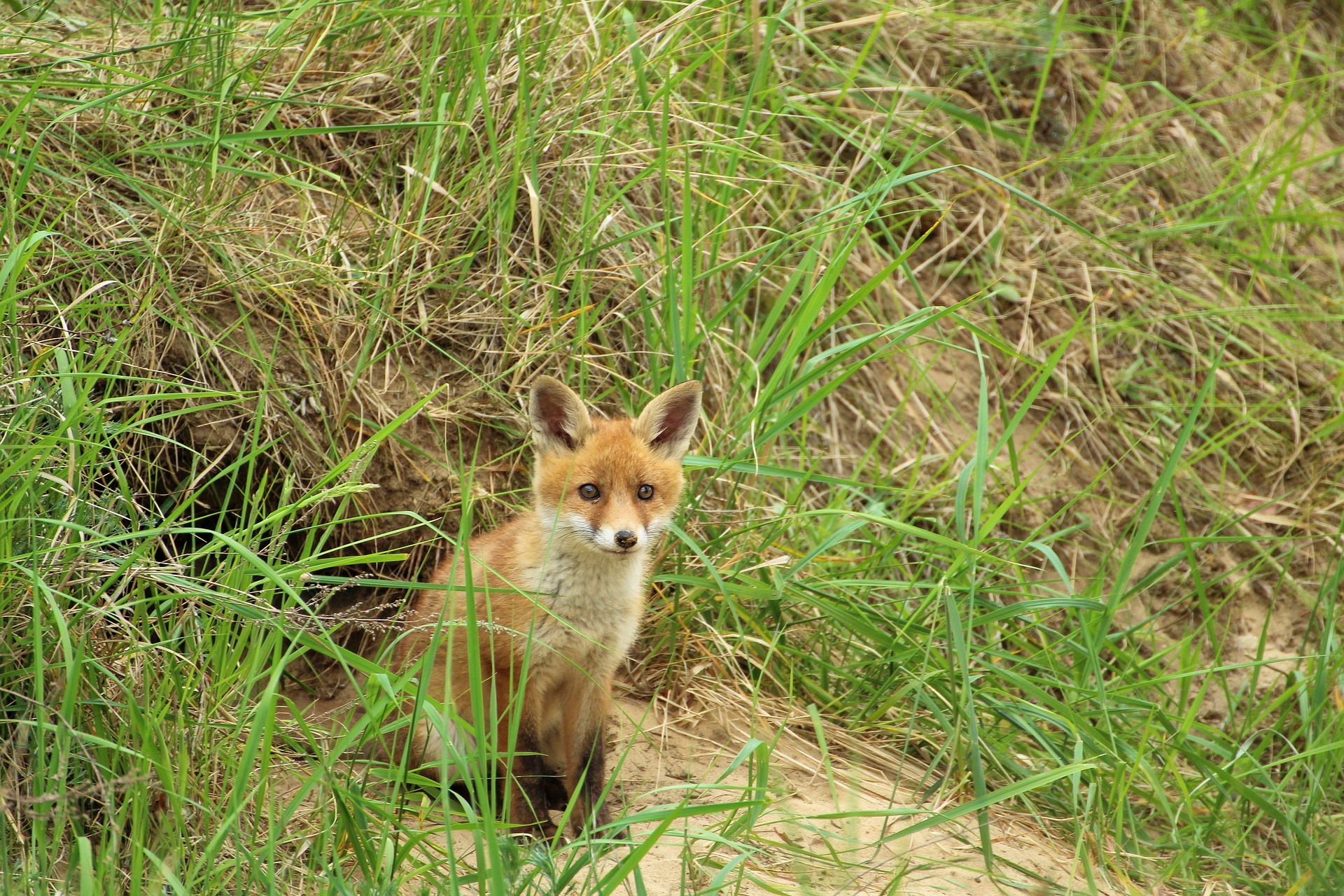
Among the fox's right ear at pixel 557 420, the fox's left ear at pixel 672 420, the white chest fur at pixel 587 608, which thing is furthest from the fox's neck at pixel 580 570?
the fox's left ear at pixel 672 420

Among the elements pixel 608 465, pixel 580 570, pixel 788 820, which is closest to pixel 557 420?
pixel 608 465

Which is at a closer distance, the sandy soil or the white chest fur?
the sandy soil

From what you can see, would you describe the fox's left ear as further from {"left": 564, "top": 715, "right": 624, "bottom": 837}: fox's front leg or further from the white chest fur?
{"left": 564, "top": 715, "right": 624, "bottom": 837}: fox's front leg

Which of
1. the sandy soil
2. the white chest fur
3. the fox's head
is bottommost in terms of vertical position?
the sandy soil

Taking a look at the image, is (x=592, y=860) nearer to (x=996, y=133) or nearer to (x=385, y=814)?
(x=385, y=814)

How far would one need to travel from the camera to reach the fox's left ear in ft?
11.5

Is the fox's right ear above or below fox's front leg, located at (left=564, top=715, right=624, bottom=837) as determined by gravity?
above

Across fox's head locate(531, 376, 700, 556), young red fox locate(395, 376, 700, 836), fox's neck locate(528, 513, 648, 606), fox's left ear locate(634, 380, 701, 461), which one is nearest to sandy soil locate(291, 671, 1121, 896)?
young red fox locate(395, 376, 700, 836)

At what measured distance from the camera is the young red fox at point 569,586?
3352 millimetres

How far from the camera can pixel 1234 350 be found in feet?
18.5

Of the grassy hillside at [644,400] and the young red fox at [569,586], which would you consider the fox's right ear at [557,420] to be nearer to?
the young red fox at [569,586]

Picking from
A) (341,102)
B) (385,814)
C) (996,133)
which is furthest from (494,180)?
(996,133)

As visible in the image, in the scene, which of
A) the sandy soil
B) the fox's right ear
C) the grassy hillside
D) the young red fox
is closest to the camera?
the grassy hillside

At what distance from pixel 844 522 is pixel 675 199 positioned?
147 centimetres
